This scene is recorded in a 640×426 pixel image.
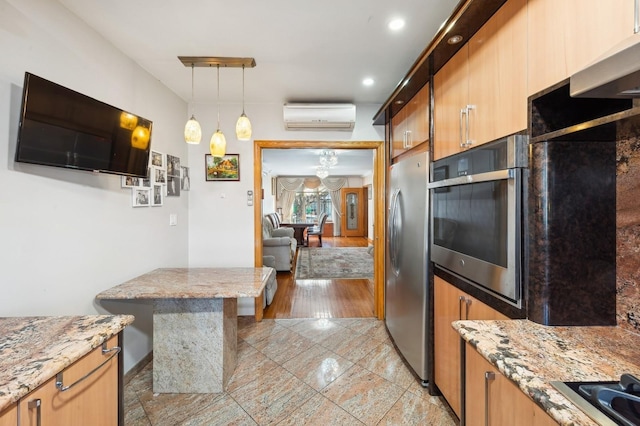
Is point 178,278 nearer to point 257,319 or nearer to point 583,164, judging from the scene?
point 257,319

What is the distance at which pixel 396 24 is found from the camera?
1.79 meters

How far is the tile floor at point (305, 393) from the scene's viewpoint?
176 cm

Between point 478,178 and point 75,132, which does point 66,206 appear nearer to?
point 75,132

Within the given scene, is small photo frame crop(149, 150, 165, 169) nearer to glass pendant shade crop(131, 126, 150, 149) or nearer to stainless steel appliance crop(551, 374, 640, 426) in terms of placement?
glass pendant shade crop(131, 126, 150, 149)

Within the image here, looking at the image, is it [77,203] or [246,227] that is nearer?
[77,203]

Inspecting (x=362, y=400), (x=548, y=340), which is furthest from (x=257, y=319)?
(x=548, y=340)

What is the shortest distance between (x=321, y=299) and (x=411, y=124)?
2.61 meters

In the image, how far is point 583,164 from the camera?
3.34 feet

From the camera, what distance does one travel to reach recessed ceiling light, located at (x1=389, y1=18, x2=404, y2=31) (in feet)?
5.76

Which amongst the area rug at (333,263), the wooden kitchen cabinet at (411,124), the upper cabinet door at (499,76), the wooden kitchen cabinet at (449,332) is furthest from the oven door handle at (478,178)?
the area rug at (333,263)

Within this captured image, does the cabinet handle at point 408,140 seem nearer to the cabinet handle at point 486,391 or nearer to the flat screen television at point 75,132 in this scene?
the cabinet handle at point 486,391

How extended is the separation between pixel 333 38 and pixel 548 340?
6.69 feet

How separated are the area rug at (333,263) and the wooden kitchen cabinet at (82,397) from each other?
12.7 ft

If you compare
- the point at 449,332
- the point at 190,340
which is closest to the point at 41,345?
the point at 190,340
